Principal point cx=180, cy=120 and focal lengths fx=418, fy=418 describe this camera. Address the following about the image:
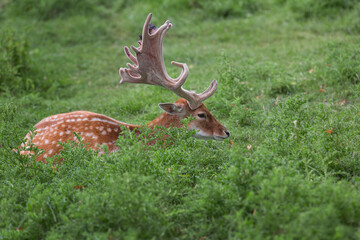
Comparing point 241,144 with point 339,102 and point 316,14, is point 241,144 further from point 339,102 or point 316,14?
point 316,14

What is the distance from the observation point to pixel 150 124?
5.12m

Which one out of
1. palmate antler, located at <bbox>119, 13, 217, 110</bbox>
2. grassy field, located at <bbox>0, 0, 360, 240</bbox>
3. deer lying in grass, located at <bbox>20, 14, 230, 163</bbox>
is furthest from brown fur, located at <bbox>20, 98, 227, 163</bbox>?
grassy field, located at <bbox>0, 0, 360, 240</bbox>

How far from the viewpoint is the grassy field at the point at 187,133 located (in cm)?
320

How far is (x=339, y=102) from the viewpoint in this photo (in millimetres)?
6148

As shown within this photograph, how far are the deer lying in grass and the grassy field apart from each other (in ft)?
0.97

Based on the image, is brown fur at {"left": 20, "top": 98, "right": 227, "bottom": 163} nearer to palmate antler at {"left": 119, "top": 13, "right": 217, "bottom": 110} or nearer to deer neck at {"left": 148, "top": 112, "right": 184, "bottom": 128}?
deer neck at {"left": 148, "top": 112, "right": 184, "bottom": 128}

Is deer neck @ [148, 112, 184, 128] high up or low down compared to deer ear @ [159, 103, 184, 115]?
down

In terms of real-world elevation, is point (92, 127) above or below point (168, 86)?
below

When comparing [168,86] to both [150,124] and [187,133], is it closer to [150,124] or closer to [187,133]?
[150,124]

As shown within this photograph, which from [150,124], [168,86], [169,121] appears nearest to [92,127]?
[150,124]

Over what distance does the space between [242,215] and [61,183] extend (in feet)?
5.40

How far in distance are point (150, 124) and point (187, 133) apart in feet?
2.58

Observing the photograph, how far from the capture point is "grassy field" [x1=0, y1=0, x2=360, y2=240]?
3197 millimetres

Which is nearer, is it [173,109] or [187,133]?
[187,133]
